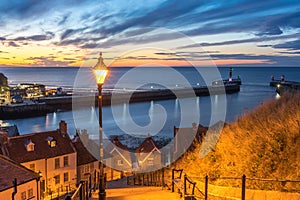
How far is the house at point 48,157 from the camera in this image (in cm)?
2511

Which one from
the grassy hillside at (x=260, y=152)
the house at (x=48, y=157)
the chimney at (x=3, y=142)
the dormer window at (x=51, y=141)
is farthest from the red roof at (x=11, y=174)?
the grassy hillside at (x=260, y=152)

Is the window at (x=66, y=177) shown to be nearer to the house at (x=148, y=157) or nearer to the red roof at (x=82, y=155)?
the red roof at (x=82, y=155)

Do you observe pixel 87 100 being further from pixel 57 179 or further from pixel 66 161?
pixel 57 179

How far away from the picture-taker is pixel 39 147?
87.0 ft

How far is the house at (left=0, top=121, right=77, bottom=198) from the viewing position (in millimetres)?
25109

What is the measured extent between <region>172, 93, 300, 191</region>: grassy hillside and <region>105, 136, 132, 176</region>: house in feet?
63.0

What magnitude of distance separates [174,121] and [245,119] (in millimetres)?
45411

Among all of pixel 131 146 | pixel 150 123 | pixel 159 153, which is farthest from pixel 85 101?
pixel 159 153

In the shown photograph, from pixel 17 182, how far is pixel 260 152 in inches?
534

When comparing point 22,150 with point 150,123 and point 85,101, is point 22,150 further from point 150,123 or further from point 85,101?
point 85,101

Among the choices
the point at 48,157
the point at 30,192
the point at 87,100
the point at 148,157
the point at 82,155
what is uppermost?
the point at 87,100

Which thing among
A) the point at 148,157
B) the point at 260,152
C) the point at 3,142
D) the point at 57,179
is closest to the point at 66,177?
the point at 57,179

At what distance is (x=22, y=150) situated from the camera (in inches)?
1008

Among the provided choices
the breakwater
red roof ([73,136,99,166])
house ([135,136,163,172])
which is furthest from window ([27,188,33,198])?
the breakwater
